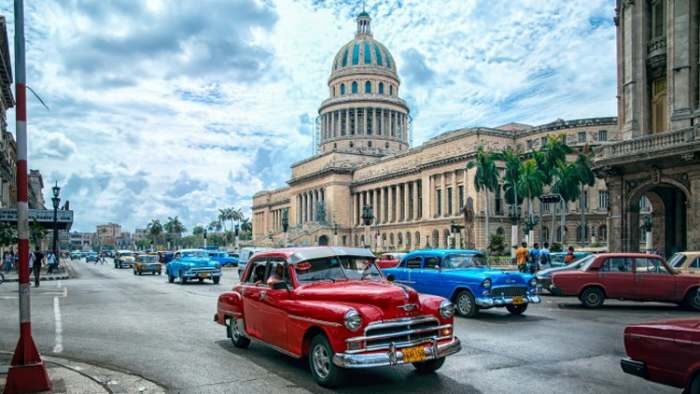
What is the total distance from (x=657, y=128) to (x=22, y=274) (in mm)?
27386

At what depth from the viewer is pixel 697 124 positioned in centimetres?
2286

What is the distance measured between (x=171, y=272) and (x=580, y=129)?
172ft

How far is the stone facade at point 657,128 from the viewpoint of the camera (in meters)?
23.4

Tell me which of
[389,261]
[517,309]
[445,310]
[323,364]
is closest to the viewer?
[323,364]

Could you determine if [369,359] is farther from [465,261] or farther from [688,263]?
[688,263]

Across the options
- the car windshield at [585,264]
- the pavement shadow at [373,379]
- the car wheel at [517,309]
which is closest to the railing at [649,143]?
the car windshield at [585,264]

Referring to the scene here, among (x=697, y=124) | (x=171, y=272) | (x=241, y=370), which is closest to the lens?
(x=241, y=370)

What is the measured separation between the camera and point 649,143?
2466 cm

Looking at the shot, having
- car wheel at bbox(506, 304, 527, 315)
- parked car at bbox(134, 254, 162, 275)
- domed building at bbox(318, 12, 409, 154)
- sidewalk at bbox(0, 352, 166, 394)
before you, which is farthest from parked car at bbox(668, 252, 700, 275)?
domed building at bbox(318, 12, 409, 154)

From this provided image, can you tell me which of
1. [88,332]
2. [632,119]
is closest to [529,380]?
[88,332]

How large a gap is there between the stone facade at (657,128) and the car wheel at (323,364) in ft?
65.6

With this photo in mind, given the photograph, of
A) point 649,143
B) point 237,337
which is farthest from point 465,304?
point 649,143

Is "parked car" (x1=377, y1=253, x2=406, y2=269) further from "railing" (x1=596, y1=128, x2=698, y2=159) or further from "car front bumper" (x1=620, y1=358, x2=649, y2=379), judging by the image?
"car front bumper" (x1=620, y1=358, x2=649, y2=379)

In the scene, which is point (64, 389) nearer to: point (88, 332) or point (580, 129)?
point (88, 332)
